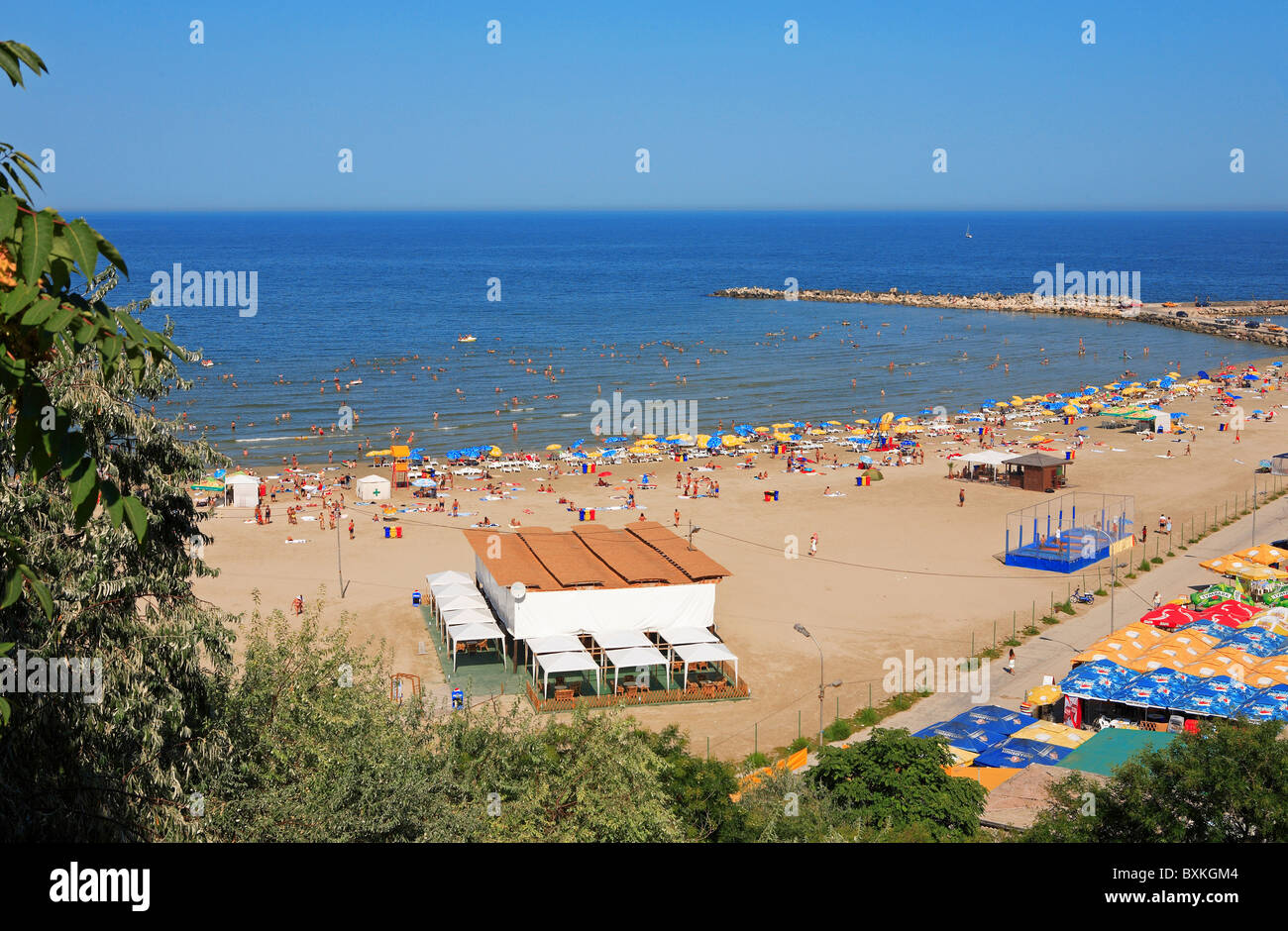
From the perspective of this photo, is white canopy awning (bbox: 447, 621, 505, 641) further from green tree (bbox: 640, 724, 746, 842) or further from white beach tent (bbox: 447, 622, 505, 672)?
green tree (bbox: 640, 724, 746, 842)

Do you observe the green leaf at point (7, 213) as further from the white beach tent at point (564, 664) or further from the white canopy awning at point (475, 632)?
the white canopy awning at point (475, 632)

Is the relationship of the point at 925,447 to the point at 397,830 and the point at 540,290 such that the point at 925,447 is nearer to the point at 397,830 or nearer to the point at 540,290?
the point at 397,830

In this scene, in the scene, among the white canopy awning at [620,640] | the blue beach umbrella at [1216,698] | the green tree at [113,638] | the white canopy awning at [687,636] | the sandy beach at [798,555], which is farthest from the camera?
the sandy beach at [798,555]

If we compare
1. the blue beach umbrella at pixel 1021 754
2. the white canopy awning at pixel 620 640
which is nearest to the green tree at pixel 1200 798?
the blue beach umbrella at pixel 1021 754

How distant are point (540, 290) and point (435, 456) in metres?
98.4

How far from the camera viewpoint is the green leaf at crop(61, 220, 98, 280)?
12.2 ft

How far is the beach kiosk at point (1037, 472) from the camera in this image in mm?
48344

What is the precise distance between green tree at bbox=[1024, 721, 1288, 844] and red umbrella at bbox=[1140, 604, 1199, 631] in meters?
15.1

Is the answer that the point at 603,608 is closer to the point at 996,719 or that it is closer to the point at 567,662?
the point at 567,662

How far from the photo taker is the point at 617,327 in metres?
111

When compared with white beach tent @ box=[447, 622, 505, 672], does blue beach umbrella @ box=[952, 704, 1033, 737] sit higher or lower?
lower

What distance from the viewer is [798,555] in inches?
1532

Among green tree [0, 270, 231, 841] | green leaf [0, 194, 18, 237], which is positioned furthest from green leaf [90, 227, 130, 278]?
green tree [0, 270, 231, 841]

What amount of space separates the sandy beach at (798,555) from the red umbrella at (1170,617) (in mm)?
3614
